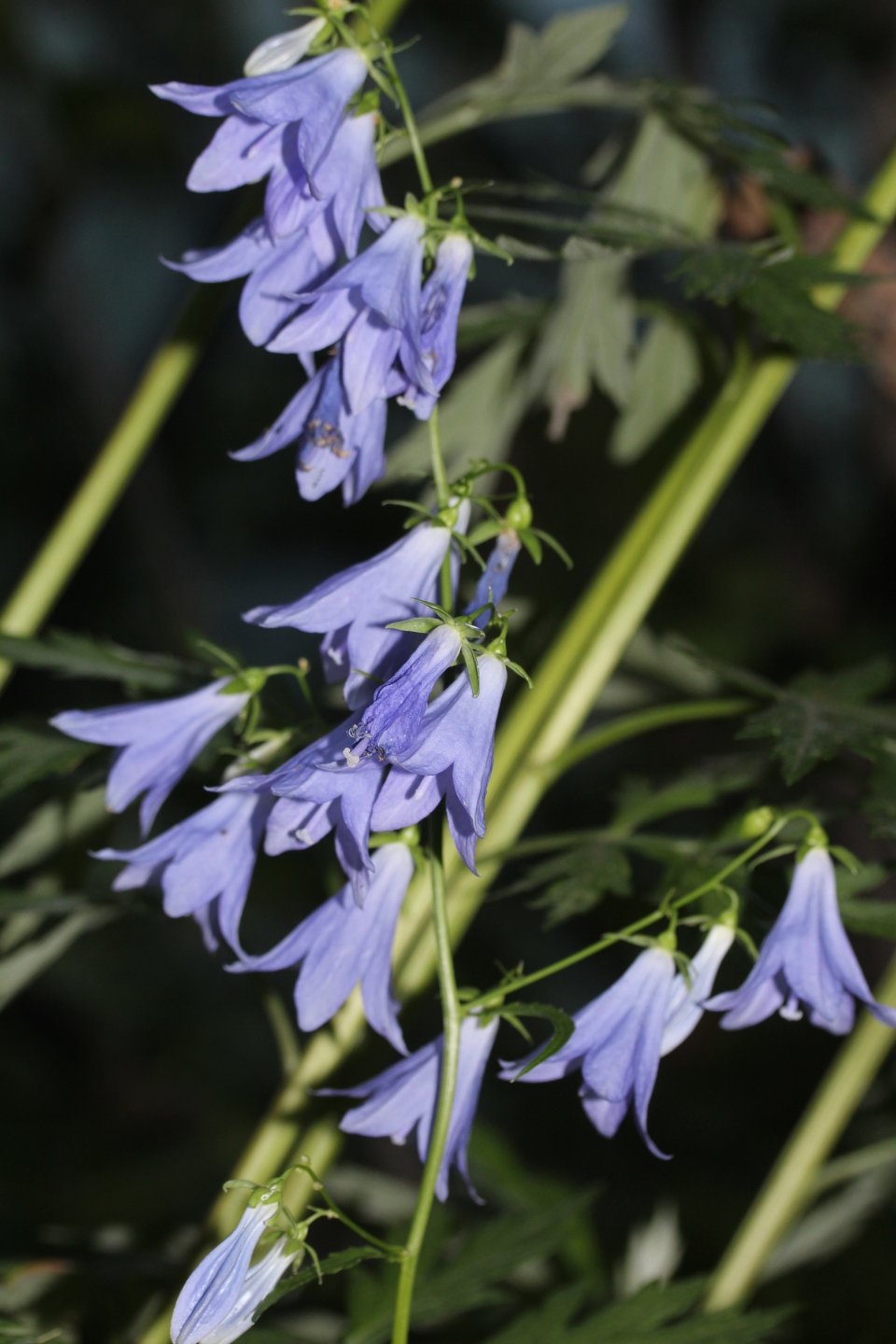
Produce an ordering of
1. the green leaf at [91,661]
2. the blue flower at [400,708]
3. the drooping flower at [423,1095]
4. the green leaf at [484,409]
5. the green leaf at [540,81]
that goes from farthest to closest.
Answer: the green leaf at [484,409] < the green leaf at [540,81] < the green leaf at [91,661] < the drooping flower at [423,1095] < the blue flower at [400,708]

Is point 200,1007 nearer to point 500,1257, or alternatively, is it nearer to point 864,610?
point 864,610

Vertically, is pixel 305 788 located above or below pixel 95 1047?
above

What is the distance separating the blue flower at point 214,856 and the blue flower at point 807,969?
19 centimetres

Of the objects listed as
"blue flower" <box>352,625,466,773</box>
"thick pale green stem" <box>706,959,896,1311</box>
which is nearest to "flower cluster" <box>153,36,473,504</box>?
"blue flower" <box>352,625,466,773</box>

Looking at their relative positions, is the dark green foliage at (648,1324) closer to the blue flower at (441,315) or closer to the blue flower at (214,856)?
the blue flower at (214,856)

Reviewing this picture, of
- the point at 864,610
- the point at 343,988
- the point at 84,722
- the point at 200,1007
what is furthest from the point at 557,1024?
the point at 200,1007

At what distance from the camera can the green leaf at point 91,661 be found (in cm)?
54

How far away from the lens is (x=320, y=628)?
404 mm

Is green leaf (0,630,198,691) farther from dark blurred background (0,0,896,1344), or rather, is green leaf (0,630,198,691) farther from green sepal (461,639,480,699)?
green sepal (461,639,480,699)

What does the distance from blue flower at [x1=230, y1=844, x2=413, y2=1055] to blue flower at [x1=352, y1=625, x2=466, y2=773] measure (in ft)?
0.33

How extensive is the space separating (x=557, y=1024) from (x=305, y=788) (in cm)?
12

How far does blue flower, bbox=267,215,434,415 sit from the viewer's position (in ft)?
1.32

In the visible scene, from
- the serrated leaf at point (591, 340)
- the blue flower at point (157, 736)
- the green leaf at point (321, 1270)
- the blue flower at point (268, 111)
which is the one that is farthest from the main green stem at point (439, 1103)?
the serrated leaf at point (591, 340)

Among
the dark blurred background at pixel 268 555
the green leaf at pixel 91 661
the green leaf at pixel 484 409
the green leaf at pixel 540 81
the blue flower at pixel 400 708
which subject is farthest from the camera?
the dark blurred background at pixel 268 555
